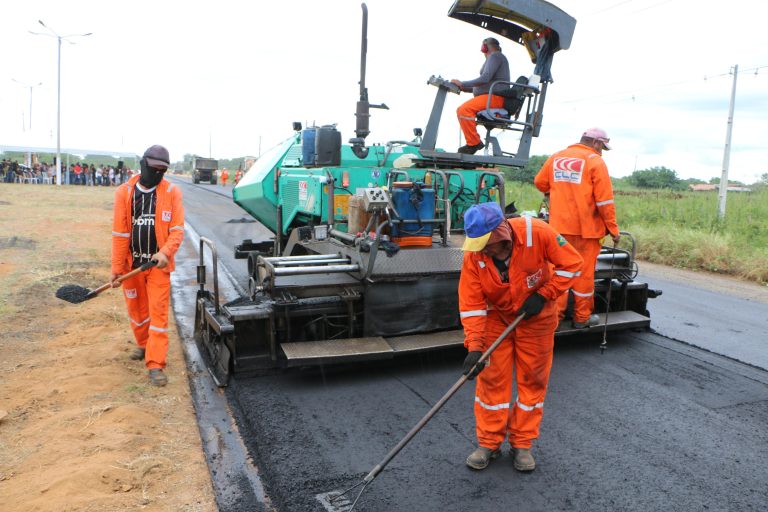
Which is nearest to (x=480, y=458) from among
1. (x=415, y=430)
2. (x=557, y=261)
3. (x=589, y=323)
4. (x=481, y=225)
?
(x=415, y=430)

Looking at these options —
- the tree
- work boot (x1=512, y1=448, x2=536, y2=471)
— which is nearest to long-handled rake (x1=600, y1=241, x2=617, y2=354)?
work boot (x1=512, y1=448, x2=536, y2=471)

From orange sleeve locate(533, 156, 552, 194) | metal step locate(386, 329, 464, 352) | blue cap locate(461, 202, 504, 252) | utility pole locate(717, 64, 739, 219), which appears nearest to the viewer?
blue cap locate(461, 202, 504, 252)

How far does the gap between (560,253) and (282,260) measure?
2.52 meters

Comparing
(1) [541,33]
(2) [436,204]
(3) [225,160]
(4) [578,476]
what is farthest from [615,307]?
(3) [225,160]

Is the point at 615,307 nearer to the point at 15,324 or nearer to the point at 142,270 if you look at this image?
the point at 142,270

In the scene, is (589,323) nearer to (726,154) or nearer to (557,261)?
(557,261)

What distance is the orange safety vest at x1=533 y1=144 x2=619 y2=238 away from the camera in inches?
212

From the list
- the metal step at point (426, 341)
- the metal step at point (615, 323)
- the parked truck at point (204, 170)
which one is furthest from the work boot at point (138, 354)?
the parked truck at point (204, 170)

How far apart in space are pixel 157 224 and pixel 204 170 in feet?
151

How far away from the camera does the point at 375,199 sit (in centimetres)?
513

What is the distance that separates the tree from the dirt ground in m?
35.5

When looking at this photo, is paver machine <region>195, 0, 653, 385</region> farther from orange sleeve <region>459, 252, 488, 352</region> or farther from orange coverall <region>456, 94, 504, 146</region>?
orange sleeve <region>459, 252, 488, 352</region>

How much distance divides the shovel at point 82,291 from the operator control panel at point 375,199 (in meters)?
1.68

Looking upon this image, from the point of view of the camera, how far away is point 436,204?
5914mm
